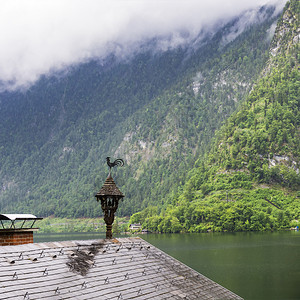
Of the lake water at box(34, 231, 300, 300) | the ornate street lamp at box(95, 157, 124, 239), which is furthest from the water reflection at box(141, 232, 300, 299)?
the ornate street lamp at box(95, 157, 124, 239)

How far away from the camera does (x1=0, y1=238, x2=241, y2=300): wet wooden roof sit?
15.2 metres

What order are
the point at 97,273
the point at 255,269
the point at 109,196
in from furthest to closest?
the point at 255,269, the point at 109,196, the point at 97,273

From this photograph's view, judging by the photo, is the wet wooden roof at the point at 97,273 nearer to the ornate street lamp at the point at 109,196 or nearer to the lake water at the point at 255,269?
the ornate street lamp at the point at 109,196

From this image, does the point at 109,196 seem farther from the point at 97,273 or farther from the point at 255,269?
the point at 255,269

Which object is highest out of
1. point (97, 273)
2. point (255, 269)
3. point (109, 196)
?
point (109, 196)

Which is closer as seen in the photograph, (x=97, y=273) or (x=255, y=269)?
(x=97, y=273)

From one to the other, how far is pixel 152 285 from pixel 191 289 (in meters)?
2.01

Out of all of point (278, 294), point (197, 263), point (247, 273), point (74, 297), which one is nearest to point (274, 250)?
point (197, 263)

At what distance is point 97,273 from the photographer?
17812 millimetres

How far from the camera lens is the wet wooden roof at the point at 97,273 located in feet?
49.9

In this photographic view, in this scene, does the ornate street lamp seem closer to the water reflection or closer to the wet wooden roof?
the wet wooden roof

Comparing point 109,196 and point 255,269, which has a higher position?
point 109,196

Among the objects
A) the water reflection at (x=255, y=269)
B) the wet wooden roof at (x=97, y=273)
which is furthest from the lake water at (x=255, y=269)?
the wet wooden roof at (x=97, y=273)

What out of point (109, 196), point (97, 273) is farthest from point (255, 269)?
point (97, 273)
